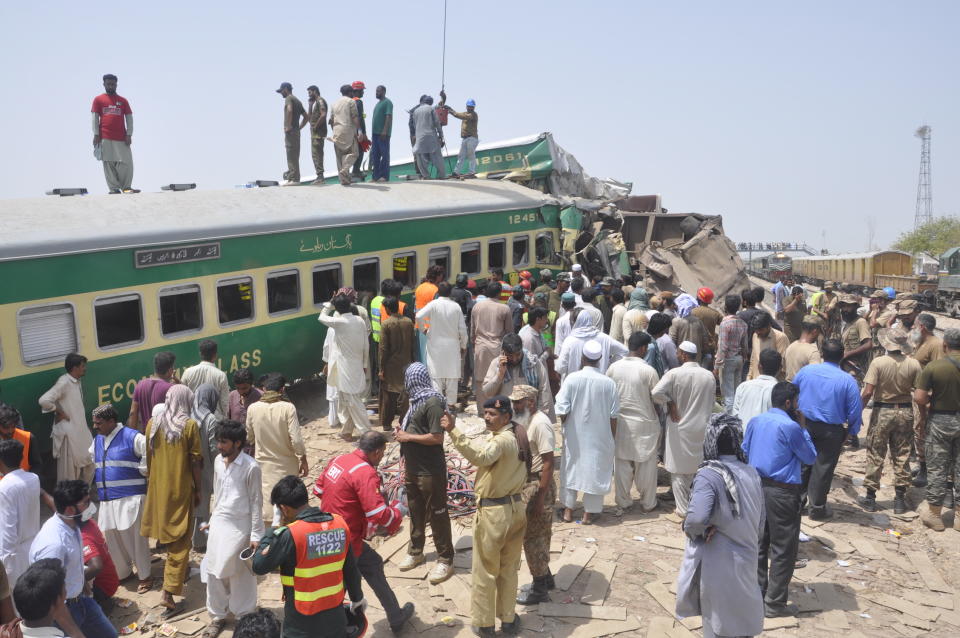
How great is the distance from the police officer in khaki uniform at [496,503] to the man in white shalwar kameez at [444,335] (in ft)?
13.7

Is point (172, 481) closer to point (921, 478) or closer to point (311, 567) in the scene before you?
point (311, 567)

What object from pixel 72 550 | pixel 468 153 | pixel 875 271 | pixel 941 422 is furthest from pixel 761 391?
pixel 875 271

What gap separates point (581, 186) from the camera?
65.3ft

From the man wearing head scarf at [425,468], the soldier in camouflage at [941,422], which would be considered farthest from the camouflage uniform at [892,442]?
the man wearing head scarf at [425,468]

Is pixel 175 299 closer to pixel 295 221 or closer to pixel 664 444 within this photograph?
pixel 295 221

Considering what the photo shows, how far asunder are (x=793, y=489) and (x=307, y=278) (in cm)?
713

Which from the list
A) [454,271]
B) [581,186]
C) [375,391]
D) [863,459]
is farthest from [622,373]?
[581,186]

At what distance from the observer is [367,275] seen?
1191 centimetres

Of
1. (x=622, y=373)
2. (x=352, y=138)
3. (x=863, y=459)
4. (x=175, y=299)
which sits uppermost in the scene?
(x=352, y=138)

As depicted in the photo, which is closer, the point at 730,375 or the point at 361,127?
the point at 730,375

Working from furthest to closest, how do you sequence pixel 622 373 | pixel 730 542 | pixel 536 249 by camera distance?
pixel 536 249, pixel 622 373, pixel 730 542

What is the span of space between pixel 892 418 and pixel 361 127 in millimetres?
9876

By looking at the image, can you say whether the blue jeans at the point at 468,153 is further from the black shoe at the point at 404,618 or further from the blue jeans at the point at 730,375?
the black shoe at the point at 404,618

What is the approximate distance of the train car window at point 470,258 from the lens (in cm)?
1374
